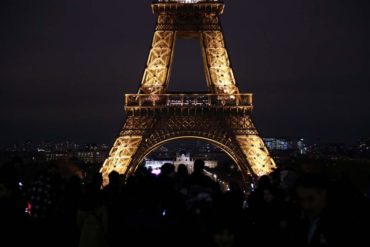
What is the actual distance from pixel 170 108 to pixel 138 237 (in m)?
26.9

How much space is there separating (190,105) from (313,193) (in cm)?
2920

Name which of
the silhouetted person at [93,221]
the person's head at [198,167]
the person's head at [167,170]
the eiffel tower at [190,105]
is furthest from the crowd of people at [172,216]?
the eiffel tower at [190,105]

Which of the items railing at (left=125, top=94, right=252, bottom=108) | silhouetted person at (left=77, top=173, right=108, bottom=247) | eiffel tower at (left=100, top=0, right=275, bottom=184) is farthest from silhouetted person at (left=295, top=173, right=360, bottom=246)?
railing at (left=125, top=94, right=252, bottom=108)

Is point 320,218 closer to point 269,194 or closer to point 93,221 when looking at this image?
point 93,221

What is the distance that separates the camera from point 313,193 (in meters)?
4.97

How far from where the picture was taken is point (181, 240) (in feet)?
24.2

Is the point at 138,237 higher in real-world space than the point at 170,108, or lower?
lower

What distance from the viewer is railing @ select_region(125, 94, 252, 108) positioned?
3356 cm

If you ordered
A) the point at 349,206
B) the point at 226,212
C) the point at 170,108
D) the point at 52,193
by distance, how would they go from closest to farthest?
the point at 349,206 → the point at 226,212 → the point at 52,193 → the point at 170,108

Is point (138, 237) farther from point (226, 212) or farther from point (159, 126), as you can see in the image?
point (159, 126)

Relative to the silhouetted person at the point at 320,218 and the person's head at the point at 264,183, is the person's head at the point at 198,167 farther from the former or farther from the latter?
the silhouetted person at the point at 320,218

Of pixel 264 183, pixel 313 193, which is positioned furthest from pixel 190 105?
pixel 313 193

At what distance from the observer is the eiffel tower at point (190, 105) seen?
3288cm

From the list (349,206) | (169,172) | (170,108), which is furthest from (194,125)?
(349,206)
